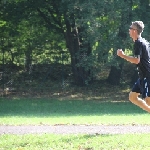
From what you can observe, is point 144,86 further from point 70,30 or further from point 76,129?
point 70,30

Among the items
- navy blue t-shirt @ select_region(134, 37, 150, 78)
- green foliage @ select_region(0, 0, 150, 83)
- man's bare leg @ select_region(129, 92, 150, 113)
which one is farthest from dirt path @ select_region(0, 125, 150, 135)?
green foliage @ select_region(0, 0, 150, 83)

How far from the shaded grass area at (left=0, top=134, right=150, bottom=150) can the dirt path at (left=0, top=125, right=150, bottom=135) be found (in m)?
1.03

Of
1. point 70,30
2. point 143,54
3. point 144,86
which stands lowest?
point 144,86

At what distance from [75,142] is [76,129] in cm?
261

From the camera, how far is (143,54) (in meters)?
8.30

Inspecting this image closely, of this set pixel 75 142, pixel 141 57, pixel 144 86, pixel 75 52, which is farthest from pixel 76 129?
pixel 75 52

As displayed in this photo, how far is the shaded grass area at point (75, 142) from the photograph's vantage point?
26.7ft

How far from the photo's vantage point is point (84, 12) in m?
22.8

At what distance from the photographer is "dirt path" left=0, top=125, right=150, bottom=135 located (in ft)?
34.8

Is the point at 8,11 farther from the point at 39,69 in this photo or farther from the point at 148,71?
the point at 148,71

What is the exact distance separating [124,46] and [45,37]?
7.69m

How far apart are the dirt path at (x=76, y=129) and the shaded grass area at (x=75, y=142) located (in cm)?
103

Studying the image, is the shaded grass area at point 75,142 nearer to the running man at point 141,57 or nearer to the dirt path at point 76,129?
the running man at point 141,57

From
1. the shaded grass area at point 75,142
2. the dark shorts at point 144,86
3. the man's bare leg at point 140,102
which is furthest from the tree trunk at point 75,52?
the dark shorts at point 144,86
